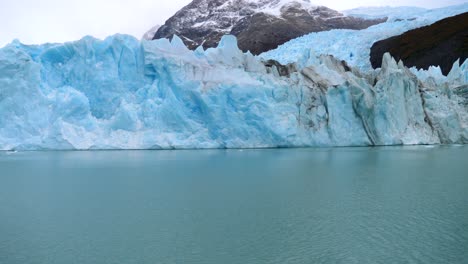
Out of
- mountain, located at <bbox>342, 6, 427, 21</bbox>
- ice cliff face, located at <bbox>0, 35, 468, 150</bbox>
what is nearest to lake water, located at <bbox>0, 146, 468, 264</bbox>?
ice cliff face, located at <bbox>0, 35, 468, 150</bbox>

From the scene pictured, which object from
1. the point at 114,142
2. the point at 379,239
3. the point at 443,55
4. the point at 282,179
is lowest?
the point at 114,142

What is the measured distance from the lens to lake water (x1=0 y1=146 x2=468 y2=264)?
14.8 ft

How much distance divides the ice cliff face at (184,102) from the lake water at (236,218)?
9140 millimetres

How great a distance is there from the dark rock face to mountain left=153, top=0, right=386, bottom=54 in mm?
13582

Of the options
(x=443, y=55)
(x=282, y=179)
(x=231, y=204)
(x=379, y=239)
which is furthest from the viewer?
(x=443, y=55)

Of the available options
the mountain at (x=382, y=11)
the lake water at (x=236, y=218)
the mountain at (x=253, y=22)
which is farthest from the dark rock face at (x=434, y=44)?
the lake water at (x=236, y=218)

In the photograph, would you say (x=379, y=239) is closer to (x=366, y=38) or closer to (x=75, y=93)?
(x=75, y=93)

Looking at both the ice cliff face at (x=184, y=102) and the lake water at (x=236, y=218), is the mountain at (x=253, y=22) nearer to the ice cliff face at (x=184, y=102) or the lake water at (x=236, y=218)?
the ice cliff face at (x=184, y=102)

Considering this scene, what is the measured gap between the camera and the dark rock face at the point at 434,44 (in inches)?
1522

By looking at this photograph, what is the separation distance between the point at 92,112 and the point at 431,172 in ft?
49.2

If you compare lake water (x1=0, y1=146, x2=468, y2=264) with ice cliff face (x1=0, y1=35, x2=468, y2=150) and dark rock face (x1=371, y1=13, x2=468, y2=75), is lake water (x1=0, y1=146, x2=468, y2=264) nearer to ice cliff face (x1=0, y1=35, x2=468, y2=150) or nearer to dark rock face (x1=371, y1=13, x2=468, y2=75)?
ice cliff face (x1=0, y1=35, x2=468, y2=150)

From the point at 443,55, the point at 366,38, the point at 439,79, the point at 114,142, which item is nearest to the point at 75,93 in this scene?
the point at 114,142

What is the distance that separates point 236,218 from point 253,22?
60.3 metres

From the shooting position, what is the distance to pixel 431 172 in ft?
35.1
